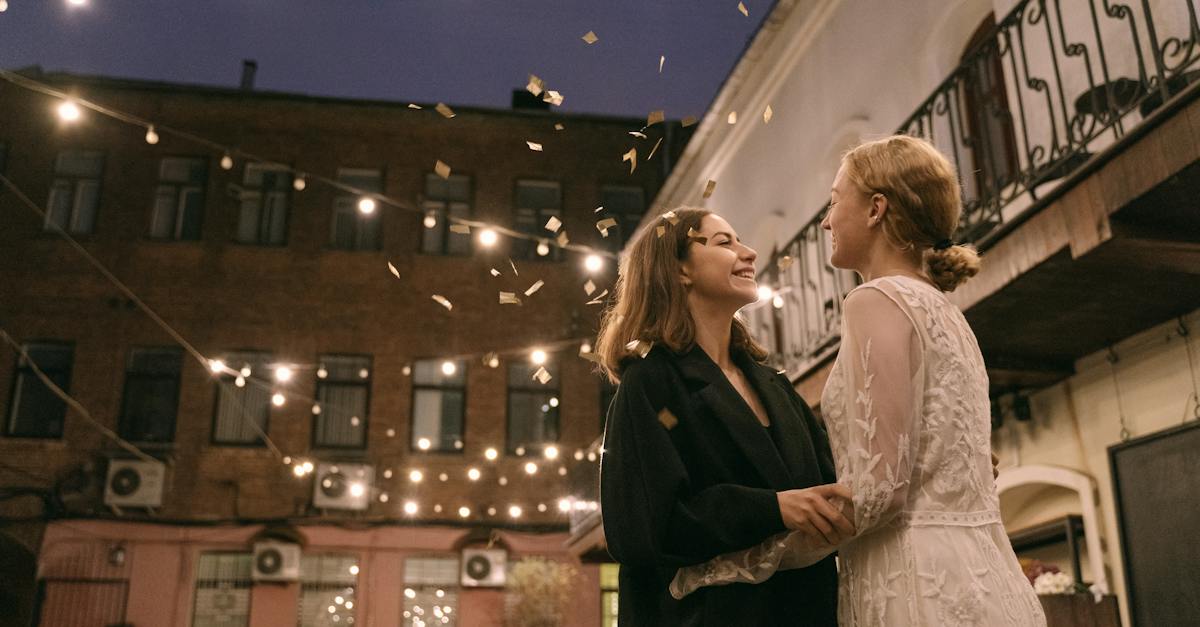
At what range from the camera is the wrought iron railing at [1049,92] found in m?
4.54

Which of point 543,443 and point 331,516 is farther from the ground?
point 543,443

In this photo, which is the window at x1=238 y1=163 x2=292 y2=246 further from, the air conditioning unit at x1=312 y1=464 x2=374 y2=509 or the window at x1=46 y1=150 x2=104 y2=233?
the air conditioning unit at x1=312 y1=464 x2=374 y2=509

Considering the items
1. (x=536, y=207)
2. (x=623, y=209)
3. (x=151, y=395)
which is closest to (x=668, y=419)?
(x=151, y=395)

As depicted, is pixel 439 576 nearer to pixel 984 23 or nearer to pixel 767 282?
pixel 767 282

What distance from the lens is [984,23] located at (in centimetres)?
738

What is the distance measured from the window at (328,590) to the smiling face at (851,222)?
14769 mm

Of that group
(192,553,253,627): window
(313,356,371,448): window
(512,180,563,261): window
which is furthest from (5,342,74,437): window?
(512,180,563,261): window

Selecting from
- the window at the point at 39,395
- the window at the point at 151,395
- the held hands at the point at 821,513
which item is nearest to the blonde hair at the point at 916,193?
the held hands at the point at 821,513

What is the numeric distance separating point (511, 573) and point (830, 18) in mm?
10153

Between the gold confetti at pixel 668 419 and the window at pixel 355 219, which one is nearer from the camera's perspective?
the gold confetti at pixel 668 419

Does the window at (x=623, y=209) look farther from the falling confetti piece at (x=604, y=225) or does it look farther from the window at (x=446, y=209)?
the falling confetti piece at (x=604, y=225)

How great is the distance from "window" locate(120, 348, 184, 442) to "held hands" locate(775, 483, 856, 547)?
1594cm

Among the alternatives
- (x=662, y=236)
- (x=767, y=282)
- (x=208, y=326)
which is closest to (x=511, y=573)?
(x=208, y=326)

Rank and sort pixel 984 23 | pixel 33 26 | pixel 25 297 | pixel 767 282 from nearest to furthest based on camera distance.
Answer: pixel 984 23, pixel 767 282, pixel 33 26, pixel 25 297
